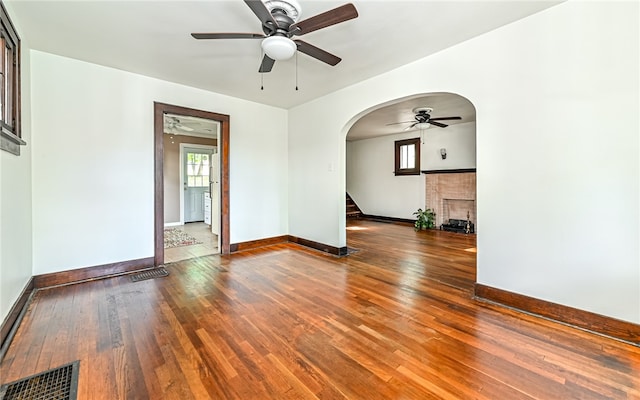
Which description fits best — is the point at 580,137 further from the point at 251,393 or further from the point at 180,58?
the point at 180,58

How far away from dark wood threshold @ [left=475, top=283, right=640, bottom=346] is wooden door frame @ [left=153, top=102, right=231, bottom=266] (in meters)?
3.59

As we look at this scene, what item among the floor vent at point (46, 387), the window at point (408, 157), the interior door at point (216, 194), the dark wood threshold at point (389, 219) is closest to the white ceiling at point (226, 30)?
the interior door at point (216, 194)

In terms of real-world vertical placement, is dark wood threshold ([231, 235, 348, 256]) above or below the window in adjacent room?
below

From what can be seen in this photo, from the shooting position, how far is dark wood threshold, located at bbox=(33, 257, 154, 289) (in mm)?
3023

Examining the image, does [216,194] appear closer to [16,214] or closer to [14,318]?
[16,214]

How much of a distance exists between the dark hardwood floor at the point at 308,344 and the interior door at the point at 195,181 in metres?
4.72

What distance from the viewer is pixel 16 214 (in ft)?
7.80

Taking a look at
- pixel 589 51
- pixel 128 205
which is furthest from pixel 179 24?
pixel 589 51

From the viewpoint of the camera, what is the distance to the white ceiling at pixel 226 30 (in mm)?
2230

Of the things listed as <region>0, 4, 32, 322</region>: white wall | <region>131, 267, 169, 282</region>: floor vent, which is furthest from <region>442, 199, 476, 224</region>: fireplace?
<region>0, 4, 32, 322</region>: white wall

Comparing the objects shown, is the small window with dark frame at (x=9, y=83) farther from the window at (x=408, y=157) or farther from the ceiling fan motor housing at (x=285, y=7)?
the window at (x=408, y=157)

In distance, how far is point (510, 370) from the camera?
1.65 meters

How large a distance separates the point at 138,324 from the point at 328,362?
1.57 meters

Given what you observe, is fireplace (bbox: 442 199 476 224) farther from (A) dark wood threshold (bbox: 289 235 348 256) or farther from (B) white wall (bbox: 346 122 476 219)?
(A) dark wood threshold (bbox: 289 235 348 256)
